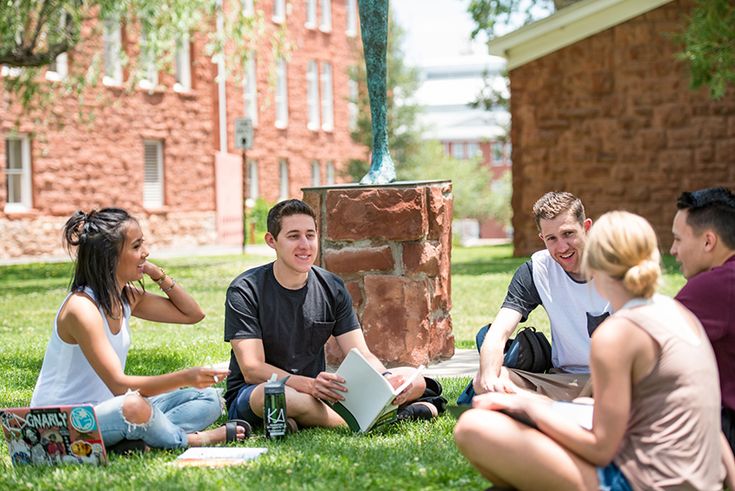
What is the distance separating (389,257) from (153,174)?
20.4m

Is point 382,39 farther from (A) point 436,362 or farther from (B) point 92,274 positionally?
(B) point 92,274

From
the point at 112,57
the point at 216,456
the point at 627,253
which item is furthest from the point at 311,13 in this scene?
the point at 627,253

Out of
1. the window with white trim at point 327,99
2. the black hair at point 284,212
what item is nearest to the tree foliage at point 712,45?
the black hair at point 284,212

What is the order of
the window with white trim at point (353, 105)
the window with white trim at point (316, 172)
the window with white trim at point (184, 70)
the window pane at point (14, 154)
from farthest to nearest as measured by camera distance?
1. the window with white trim at point (353, 105)
2. the window with white trim at point (316, 172)
3. the window with white trim at point (184, 70)
4. the window pane at point (14, 154)

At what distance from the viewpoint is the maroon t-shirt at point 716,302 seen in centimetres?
394

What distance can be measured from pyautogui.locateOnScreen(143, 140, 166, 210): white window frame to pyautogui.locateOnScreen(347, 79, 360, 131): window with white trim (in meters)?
10.9

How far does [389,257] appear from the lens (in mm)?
7566

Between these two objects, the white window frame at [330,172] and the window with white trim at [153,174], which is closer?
the window with white trim at [153,174]

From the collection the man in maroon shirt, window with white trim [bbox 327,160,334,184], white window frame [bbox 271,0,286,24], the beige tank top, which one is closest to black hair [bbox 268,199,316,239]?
the man in maroon shirt

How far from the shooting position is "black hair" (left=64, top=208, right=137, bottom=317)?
462 cm

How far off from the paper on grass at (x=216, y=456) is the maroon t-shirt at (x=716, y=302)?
1.80 metres

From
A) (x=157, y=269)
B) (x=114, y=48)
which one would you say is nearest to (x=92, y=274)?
(x=157, y=269)

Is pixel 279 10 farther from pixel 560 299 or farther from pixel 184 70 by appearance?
pixel 560 299

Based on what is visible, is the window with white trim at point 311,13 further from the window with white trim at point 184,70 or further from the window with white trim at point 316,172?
the window with white trim at point 184,70
